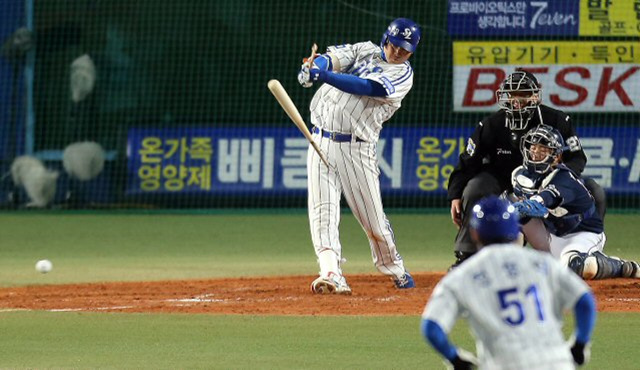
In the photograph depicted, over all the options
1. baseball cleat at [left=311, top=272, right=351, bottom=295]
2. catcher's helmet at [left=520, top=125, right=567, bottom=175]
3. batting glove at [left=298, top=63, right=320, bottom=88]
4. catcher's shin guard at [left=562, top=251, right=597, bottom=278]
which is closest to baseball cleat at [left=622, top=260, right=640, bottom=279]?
catcher's shin guard at [left=562, top=251, right=597, bottom=278]

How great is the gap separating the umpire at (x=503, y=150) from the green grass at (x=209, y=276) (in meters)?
1.68

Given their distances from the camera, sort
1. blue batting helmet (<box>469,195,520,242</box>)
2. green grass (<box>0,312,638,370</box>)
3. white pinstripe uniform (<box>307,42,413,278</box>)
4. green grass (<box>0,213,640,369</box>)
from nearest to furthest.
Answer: blue batting helmet (<box>469,195,520,242</box>)
green grass (<box>0,312,638,370</box>)
green grass (<box>0,213,640,369</box>)
white pinstripe uniform (<box>307,42,413,278</box>)

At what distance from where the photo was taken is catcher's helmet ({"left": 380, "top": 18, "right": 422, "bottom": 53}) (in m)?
9.44

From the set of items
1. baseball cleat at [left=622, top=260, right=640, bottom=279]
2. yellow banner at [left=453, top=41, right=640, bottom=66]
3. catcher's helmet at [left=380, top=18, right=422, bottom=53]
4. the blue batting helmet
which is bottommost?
baseball cleat at [left=622, top=260, right=640, bottom=279]

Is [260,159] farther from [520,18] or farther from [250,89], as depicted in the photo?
[520,18]

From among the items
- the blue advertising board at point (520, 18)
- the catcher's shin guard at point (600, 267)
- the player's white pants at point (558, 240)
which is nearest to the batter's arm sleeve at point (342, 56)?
the player's white pants at point (558, 240)

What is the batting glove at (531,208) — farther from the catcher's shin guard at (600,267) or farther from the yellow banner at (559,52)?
the yellow banner at (559,52)

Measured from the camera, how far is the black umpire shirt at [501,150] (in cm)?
1007

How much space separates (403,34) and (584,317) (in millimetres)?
5310

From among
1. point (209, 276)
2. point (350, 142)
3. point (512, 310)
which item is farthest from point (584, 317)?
point (209, 276)

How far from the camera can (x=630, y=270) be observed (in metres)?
10.4

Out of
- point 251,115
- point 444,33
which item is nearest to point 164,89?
point 251,115

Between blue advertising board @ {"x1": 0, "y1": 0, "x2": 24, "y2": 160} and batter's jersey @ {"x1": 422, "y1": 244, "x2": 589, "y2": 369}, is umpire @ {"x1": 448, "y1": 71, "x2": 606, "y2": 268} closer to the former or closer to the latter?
batter's jersey @ {"x1": 422, "y1": 244, "x2": 589, "y2": 369}

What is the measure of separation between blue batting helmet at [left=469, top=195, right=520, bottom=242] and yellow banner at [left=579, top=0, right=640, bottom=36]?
1321 centimetres
